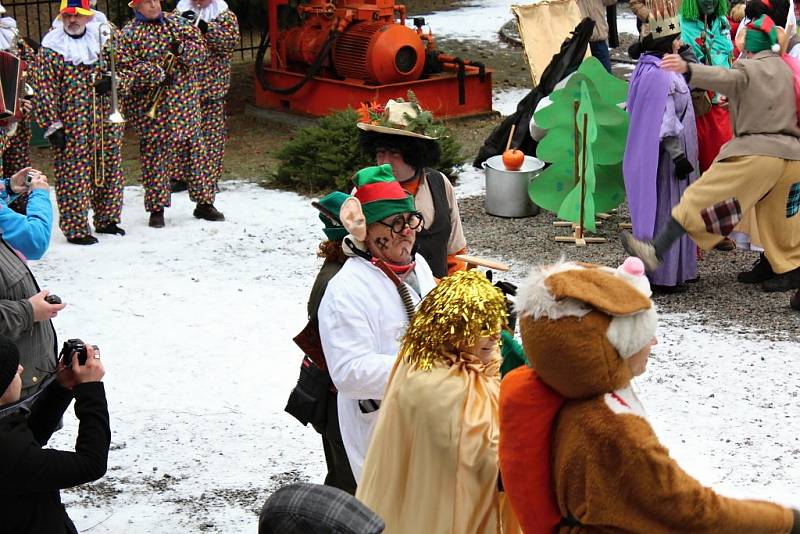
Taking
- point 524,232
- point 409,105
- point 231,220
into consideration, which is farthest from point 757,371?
point 231,220

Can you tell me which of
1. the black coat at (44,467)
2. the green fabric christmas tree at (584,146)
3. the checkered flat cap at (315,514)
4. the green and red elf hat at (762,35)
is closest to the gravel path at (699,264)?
the green fabric christmas tree at (584,146)

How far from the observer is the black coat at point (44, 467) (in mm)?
3158

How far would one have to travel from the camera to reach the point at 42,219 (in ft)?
15.7

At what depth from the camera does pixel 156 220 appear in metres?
9.39

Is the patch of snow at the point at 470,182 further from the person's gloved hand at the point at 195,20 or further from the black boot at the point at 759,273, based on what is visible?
the black boot at the point at 759,273

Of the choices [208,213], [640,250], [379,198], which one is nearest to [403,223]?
[379,198]

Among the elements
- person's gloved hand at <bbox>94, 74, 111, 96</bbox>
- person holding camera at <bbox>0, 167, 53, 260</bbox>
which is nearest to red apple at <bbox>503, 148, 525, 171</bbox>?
person's gloved hand at <bbox>94, 74, 111, 96</bbox>

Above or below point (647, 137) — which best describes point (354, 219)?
above

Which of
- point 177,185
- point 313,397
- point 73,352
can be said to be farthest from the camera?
point 177,185

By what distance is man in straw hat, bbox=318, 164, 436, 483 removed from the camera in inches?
151

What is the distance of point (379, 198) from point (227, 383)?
8.55ft

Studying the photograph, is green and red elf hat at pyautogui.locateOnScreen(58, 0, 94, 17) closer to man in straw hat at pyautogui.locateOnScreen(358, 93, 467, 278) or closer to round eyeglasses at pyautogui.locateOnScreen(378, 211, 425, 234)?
man in straw hat at pyautogui.locateOnScreen(358, 93, 467, 278)

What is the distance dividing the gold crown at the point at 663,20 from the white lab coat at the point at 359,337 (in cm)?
442

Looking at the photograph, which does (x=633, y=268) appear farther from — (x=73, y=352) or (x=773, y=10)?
(x=773, y=10)
